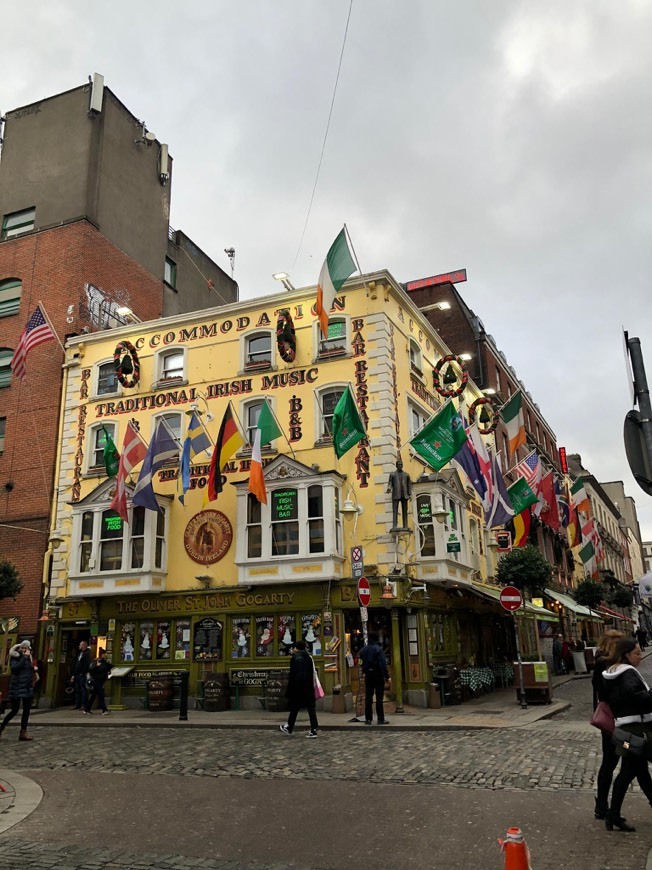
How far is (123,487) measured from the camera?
794 inches

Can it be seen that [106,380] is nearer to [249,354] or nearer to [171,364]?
[171,364]

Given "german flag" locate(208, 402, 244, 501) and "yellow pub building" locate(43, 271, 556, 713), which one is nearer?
"german flag" locate(208, 402, 244, 501)

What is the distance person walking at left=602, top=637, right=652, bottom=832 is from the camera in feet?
20.9

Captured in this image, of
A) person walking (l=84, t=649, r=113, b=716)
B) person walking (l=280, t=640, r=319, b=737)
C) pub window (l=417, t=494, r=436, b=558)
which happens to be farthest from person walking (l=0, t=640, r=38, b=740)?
pub window (l=417, t=494, r=436, b=558)

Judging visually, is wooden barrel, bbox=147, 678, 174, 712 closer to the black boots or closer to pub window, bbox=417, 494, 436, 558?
pub window, bbox=417, 494, 436, 558

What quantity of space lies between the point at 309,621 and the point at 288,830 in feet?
42.2

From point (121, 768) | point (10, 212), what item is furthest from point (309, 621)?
point (10, 212)

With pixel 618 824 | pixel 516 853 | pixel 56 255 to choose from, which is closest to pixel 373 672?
pixel 618 824

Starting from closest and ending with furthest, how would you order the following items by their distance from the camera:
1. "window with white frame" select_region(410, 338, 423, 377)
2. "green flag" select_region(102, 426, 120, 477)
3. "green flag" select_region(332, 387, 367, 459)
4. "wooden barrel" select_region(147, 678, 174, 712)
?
"green flag" select_region(332, 387, 367, 459)
"wooden barrel" select_region(147, 678, 174, 712)
"green flag" select_region(102, 426, 120, 477)
"window with white frame" select_region(410, 338, 423, 377)

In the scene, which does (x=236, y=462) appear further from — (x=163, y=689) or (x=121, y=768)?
(x=121, y=768)

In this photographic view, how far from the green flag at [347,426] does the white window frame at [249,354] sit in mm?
4892

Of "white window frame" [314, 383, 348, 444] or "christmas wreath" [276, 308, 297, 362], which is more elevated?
"christmas wreath" [276, 308, 297, 362]

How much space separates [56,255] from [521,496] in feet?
62.8

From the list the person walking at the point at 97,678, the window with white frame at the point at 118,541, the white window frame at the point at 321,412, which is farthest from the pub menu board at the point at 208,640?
the white window frame at the point at 321,412
